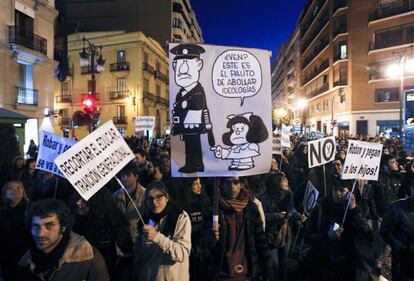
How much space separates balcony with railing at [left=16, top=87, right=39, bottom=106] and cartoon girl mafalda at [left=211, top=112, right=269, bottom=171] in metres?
18.3

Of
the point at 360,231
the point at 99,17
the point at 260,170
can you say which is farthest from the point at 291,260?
the point at 99,17

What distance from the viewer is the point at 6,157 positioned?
10789 millimetres

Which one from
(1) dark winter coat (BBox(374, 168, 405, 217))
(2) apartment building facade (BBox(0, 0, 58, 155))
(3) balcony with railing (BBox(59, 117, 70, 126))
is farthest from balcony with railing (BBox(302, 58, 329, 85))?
(1) dark winter coat (BBox(374, 168, 405, 217))

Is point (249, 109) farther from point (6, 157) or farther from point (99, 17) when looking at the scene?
point (99, 17)

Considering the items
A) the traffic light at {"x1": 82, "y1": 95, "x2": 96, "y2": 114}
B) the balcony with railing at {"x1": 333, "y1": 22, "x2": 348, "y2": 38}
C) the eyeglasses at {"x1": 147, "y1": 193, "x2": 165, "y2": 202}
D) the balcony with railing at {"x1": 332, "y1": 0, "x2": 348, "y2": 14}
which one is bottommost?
the eyeglasses at {"x1": 147, "y1": 193, "x2": 165, "y2": 202}

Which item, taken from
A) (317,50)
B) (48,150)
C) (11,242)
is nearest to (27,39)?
(48,150)

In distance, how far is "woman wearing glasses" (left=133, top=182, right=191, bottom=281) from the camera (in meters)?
3.18

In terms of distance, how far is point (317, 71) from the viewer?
5434cm

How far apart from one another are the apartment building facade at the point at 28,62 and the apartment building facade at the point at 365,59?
2683 cm

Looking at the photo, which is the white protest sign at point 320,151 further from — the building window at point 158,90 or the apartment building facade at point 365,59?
the building window at point 158,90

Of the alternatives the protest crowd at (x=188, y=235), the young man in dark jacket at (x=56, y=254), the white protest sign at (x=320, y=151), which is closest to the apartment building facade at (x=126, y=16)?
the white protest sign at (x=320, y=151)

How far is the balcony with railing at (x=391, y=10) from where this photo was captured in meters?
36.7

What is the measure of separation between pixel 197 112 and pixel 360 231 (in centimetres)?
238

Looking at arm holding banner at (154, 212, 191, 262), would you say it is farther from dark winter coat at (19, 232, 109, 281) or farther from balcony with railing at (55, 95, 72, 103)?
balcony with railing at (55, 95, 72, 103)
